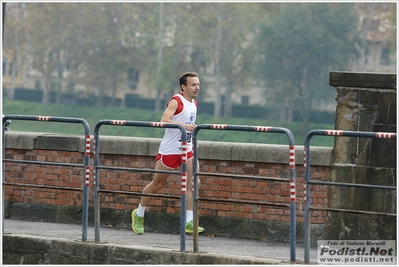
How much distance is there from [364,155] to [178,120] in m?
1.80

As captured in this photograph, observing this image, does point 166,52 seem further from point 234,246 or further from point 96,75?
point 234,246

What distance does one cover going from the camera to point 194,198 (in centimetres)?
813

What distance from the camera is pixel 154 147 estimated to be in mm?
10016

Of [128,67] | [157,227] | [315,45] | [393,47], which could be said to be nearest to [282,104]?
[315,45]

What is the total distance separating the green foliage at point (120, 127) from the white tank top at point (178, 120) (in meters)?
58.3

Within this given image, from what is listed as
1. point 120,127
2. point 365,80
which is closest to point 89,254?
point 365,80

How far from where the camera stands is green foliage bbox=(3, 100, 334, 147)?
69750mm

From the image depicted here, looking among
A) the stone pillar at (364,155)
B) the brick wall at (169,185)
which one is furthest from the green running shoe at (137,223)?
the stone pillar at (364,155)

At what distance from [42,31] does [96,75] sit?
Result: 7412mm

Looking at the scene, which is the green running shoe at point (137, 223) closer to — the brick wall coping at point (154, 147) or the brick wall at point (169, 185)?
the brick wall at point (169, 185)

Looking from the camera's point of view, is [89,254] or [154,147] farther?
[154,147]

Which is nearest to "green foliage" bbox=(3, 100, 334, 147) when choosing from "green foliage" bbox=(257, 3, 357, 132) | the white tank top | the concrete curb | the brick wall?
"green foliage" bbox=(257, 3, 357, 132)

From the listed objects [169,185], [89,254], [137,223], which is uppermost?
[169,185]

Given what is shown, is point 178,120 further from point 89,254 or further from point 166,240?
point 89,254
